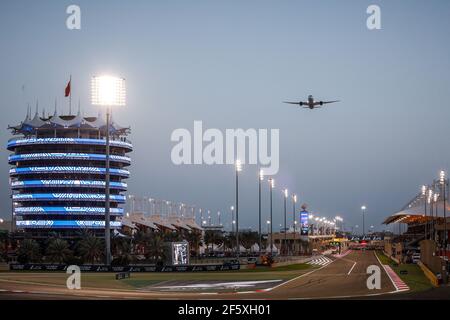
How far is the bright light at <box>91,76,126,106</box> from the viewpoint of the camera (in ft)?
249

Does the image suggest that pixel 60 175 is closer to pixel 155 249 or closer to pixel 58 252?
pixel 155 249

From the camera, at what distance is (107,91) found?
75688 millimetres

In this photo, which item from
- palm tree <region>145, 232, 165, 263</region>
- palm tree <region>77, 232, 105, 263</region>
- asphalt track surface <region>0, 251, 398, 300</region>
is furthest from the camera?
palm tree <region>145, 232, 165, 263</region>

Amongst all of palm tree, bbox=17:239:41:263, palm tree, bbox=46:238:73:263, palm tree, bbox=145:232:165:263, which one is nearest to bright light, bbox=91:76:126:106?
palm tree, bbox=46:238:73:263

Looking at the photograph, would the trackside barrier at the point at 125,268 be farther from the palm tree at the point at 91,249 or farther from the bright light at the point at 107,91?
the palm tree at the point at 91,249

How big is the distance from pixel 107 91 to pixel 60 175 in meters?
109

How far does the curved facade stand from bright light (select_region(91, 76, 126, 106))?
103099 mm

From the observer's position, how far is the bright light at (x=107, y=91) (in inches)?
2985

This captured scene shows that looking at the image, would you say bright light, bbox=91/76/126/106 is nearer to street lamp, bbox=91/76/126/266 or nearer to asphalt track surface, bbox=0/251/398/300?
street lamp, bbox=91/76/126/266

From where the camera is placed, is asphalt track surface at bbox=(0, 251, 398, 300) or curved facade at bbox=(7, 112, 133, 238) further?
curved facade at bbox=(7, 112, 133, 238)

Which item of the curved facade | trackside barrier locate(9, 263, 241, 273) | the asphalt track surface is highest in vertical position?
the curved facade
